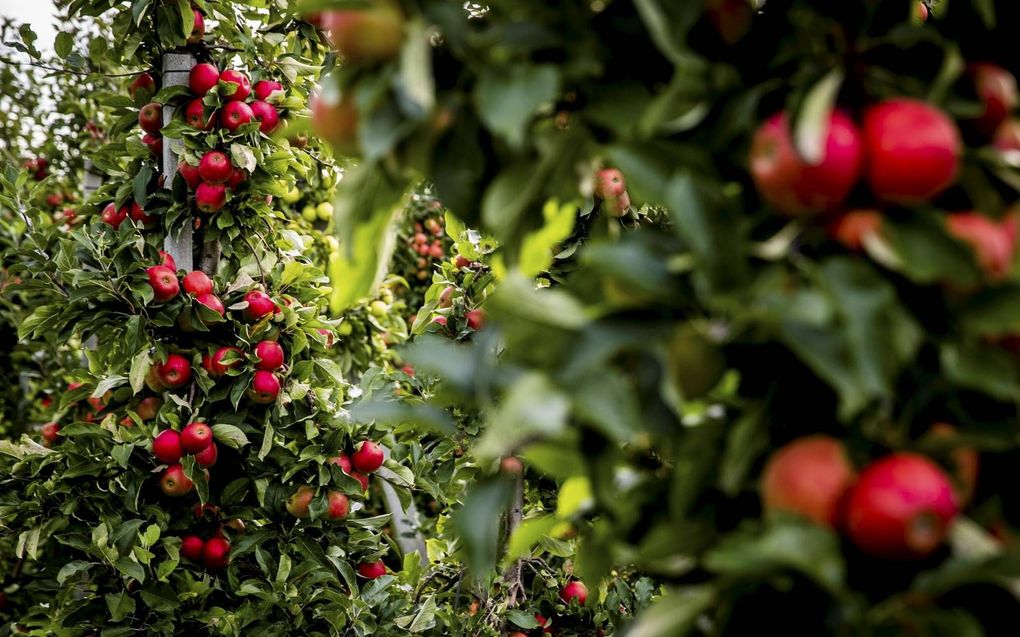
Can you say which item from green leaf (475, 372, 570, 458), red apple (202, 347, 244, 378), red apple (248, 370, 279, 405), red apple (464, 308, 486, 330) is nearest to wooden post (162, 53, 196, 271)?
red apple (202, 347, 244, 378)

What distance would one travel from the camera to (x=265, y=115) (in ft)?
7.47

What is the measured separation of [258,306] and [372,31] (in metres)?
1.67

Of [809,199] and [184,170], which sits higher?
[809,199]

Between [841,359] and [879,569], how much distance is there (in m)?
0.15

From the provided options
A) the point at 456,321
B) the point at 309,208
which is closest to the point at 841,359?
the point at 456,321

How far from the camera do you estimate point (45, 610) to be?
7.45ft

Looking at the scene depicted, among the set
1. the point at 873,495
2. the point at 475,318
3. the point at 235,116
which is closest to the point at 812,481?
the point at 873,495

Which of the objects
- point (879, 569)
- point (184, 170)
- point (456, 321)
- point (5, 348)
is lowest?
point (5, 348)

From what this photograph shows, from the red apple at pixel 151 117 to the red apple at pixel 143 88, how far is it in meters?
0.07

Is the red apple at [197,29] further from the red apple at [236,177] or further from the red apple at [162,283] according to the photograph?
the red apple at [162,283]

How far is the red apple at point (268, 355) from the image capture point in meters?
2.13

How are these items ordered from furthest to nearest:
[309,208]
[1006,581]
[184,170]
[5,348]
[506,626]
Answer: [5,348] < [309,208] < [184,170] < [506,626] < [1006,581]

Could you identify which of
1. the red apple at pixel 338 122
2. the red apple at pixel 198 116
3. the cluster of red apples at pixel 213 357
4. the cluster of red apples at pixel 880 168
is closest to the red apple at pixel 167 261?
the cluster of red apples at pixel 213 357

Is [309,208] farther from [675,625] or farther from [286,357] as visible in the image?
[675,625]
